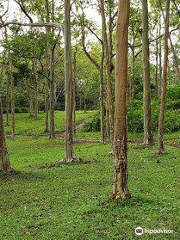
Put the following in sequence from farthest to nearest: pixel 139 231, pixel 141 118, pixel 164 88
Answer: pixel 141 118
pixel 164 88
pixel 139 231

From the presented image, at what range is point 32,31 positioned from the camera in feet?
77.2

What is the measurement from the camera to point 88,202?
7.86m

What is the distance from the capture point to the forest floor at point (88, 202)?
19.9 feet

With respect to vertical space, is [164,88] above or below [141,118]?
above

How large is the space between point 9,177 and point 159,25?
26959 mm

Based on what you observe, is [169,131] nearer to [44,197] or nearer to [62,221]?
[44,197]

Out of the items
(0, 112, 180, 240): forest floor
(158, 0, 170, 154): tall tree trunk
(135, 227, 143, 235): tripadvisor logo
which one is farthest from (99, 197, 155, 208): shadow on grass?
(158, 0, 170, 154): tall tree trunk

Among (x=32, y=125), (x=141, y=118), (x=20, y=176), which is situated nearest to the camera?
(x=20, y=176)

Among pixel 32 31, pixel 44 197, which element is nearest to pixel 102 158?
pixel 44 197

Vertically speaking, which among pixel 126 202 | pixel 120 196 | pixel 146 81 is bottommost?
pixel 126 202

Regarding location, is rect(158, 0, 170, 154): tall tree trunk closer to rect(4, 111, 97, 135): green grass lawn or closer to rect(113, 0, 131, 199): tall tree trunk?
rect(113, 0, 131, 199): tall tree trunk

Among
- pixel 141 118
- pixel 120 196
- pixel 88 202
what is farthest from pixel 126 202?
pixel 141 118

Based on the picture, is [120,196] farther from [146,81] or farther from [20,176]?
[146,81]

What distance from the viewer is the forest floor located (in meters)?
6.07
